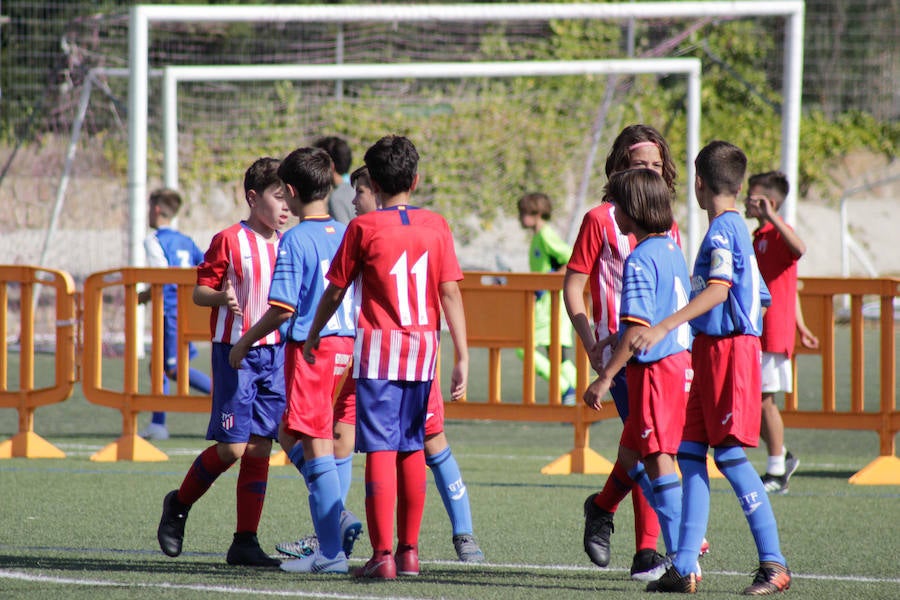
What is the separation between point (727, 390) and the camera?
16.4 feet

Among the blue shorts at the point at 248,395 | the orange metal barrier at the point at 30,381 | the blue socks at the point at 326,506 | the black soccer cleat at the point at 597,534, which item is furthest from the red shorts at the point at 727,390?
the orange metal barrier at the point at 30,381

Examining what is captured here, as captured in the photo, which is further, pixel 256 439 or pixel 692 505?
pixel 256 439

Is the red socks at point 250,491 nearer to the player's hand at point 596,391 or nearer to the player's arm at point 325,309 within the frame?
the player's arm at point 325,309

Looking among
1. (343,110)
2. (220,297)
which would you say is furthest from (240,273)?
(343,110)

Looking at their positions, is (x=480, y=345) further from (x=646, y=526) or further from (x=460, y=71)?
(x=460, y=71)

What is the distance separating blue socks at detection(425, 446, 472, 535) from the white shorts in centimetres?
284

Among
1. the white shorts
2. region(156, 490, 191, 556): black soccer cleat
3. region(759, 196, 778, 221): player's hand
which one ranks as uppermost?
region(759, 196, 778, 221): player's hand

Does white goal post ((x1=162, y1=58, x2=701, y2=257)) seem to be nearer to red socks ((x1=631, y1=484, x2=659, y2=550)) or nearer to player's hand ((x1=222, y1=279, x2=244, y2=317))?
player's hand ((x1=222, y1=279, x2=244, y2=317))

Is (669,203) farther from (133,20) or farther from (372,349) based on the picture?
(133,20)

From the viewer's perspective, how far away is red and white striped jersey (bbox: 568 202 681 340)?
17.3ft

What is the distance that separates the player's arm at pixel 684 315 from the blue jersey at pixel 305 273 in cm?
138

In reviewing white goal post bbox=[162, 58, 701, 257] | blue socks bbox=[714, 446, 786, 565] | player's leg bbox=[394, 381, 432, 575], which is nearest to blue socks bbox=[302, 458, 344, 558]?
player's leg bbox=[394, 381, 432, 575]

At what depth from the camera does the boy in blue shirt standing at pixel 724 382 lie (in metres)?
4.92

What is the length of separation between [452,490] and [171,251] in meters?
5.34
